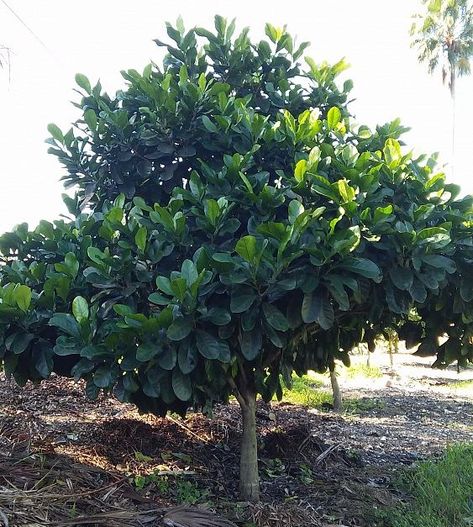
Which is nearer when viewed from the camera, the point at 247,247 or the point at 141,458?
the point at 247,247

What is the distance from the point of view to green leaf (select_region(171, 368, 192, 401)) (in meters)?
2.80

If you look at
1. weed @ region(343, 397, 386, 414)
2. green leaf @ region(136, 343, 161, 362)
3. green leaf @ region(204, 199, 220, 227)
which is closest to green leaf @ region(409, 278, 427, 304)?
green leaf @ region(204, 199, 220, 227)

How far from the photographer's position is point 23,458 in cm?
364

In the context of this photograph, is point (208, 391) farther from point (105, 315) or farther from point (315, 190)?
point (315, 190)

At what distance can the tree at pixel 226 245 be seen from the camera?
2.81 metres

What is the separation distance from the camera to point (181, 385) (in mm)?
2832

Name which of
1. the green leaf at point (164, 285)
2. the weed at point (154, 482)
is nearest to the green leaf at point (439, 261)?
the green leaf at point (164, 285)

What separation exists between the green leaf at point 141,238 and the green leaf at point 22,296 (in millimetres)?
595

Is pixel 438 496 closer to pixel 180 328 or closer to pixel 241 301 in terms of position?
pixel 241 301

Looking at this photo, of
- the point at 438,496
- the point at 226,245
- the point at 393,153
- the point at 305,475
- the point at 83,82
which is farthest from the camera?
the point at 305,475

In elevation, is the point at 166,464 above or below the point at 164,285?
below

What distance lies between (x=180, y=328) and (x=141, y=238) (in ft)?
1.85

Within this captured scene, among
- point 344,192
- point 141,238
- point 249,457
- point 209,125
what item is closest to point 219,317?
point 141,238

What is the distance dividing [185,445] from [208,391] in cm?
221
